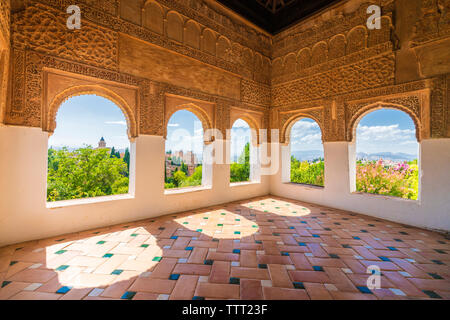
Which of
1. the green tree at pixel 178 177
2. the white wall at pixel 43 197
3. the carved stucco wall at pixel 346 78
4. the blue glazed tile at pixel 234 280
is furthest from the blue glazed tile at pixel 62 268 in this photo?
the green tree at pixel 178 177

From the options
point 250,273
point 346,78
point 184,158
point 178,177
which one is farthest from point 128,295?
point 184,158

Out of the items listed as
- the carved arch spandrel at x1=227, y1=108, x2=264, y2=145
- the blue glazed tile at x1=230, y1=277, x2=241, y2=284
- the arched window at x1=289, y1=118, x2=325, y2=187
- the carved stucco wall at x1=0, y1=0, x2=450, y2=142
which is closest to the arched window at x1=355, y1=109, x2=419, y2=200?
the carved stucco wall at x1=0, y1=0, x2=450, y2=142

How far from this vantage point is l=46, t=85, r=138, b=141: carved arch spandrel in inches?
127

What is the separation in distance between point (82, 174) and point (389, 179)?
10463mm

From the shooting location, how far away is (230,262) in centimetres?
245

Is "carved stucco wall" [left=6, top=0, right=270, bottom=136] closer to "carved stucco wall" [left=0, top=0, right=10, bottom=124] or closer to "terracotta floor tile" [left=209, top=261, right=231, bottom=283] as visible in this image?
"carved stucco wall" [left=0, top=0, right=10, bottom=124]

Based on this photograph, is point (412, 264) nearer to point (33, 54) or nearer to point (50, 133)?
point (50, 133)

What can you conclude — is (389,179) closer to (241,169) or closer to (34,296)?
(241,169)

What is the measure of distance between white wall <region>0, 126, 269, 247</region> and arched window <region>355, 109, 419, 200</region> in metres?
4.86

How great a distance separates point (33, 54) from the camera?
9.98 ft

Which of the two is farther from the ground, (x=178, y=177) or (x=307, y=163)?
(x=307, y=163)

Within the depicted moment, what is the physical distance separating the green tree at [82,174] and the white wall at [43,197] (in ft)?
13.7

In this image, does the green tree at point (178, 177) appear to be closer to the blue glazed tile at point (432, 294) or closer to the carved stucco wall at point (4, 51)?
the carved stucco wall at point (4, 51)

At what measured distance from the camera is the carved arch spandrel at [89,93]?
3.22 metres
